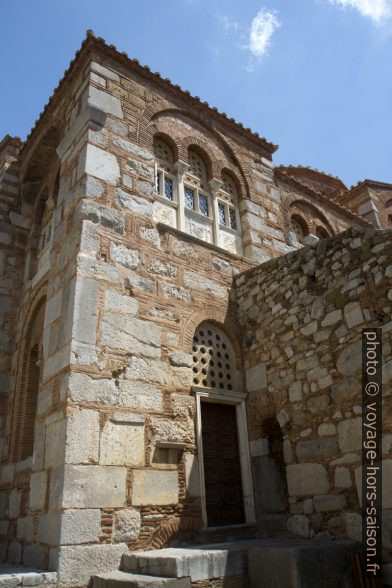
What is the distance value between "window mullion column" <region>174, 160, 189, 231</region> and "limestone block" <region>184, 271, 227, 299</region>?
34.0 inches

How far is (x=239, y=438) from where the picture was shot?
20.9 feet

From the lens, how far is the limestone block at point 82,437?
15.4ft

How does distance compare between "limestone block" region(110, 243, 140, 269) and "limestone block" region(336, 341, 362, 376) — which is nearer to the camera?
"limestone block" region(336, 341, 362, 376)

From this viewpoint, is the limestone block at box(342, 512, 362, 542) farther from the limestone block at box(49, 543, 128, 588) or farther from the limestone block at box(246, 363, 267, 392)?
the limestone block at box(49, 543, 128, 588)

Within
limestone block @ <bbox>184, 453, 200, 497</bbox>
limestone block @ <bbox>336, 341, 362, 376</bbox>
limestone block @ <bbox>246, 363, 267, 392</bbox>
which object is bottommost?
limestone block @ <bbox>184, 453, 200, 497</bbox>

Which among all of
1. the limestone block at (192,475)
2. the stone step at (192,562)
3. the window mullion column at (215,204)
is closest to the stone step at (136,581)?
the stone step at (192,562)

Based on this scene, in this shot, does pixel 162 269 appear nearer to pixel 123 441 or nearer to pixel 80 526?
pixel 123 441

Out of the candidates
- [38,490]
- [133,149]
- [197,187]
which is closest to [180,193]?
[197,187]

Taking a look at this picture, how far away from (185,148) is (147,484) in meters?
5.43

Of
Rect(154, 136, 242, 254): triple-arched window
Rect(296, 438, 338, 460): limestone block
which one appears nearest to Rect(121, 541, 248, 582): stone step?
Rect(296, 438, 338, 460): limestone block

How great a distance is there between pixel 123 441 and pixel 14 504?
77.6 inches

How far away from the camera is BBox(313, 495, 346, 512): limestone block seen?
16.5 feet

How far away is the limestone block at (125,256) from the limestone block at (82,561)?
3176mm

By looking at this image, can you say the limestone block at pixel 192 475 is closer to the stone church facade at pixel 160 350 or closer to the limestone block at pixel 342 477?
the stone church facade at pixel 160 350
